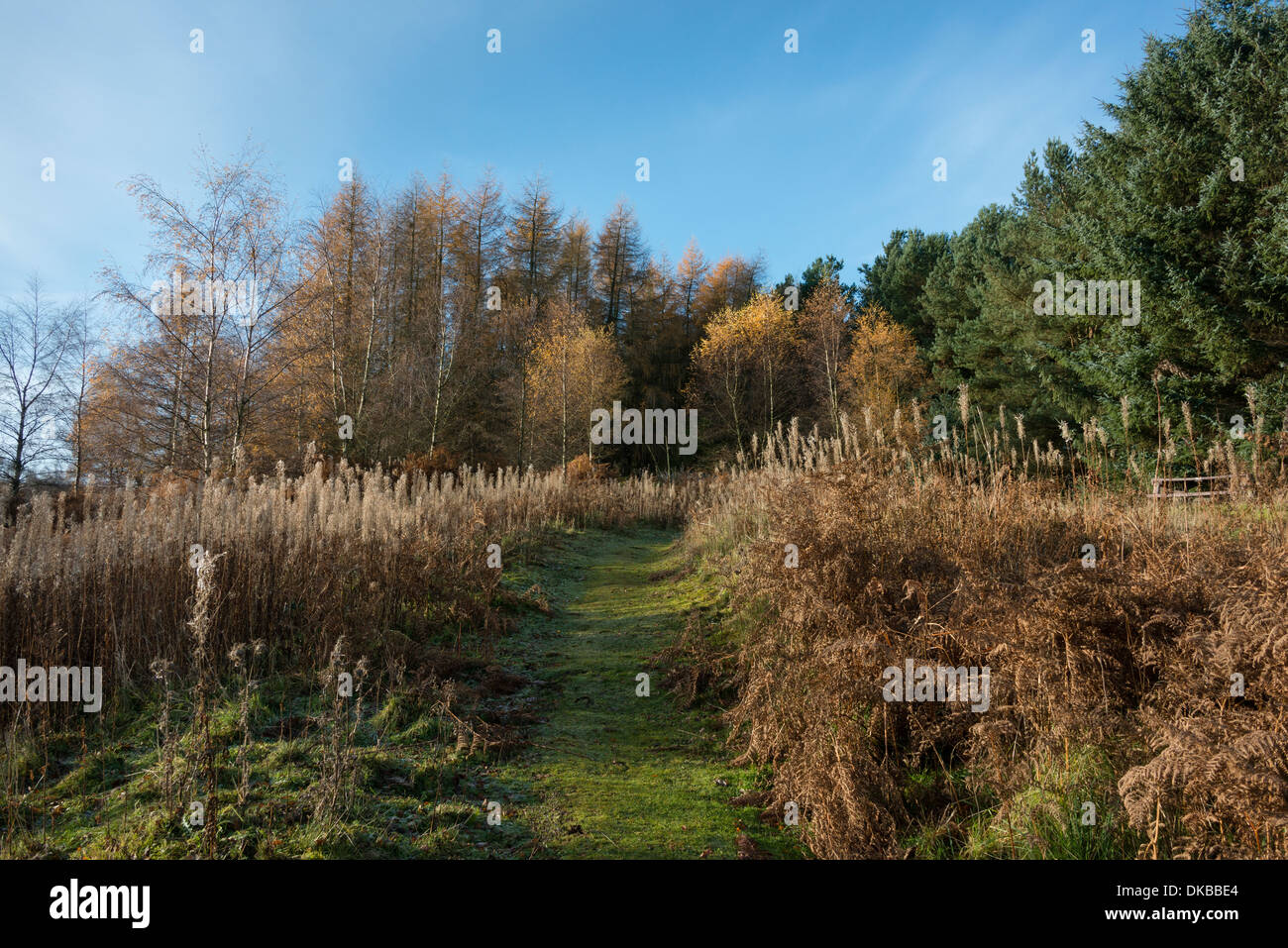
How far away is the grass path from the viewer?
3.18m

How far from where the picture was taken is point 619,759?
4.16 meters

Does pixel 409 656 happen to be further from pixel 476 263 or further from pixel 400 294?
pixel 476 263

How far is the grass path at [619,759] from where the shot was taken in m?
3.18

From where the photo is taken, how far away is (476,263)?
3341 centimetres

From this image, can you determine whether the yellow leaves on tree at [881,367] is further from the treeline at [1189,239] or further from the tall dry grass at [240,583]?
the tall dry grass at [240,583]

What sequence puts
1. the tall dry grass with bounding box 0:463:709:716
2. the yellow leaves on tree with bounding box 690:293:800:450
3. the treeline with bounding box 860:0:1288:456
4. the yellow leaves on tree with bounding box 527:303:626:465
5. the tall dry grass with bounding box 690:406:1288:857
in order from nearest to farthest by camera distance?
the tall dry grass with bounding box 690:406:1288:857 < the tall dry grass with bounding box 0:463:709:716 < the treeline with bounding box 860:0:1288:456 < the yellow leaves on tree with bounding box 527:303:626:465 < the yellow leaves on tree with bounding box 690:293:800:450

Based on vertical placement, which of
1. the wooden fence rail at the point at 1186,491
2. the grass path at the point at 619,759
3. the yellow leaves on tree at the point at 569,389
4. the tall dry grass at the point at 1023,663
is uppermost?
the yellow leaves on tree at the point at 569,389

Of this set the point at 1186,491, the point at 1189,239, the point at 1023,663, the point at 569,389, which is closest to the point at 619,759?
the point at 1023,663

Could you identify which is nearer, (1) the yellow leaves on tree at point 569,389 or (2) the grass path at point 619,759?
(2) the grass path at point 619,759

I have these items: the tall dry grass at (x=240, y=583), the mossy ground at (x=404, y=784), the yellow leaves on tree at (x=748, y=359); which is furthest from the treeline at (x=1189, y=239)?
the yellow leaves on tree at (x=748, y=359)

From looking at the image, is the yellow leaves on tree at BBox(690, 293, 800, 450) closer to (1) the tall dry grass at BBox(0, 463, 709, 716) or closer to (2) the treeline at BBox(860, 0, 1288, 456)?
(2) the treeline at BBox(860, 0, 1288, 456)

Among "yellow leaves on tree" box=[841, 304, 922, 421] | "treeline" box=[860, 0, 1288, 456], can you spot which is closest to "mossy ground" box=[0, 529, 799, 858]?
"treeline" box=[860, 0, 1288, 456]
